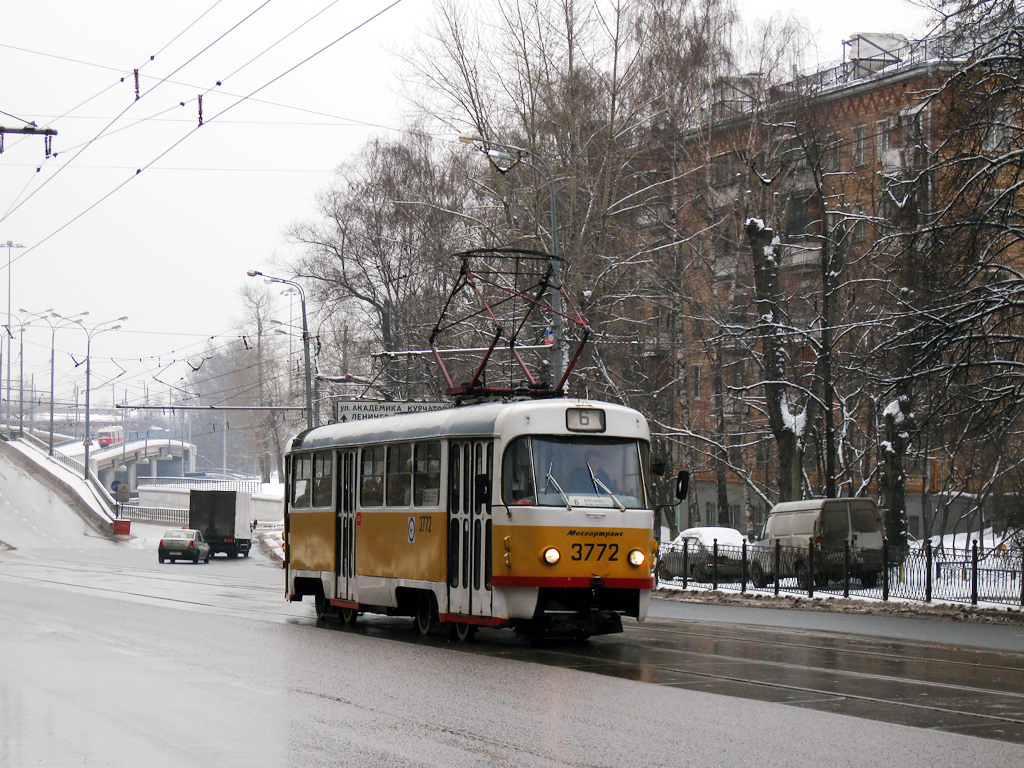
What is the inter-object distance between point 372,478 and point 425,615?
2.34 meters

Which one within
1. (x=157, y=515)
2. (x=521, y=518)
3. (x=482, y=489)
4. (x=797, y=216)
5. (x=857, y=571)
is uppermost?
(x=797, y=216)

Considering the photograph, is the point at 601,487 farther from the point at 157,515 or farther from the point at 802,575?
the point at 157,515

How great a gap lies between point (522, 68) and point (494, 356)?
310 inches

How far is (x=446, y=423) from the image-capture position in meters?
16.8

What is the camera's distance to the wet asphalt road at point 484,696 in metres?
8.43

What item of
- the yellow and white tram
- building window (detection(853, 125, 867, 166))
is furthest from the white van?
building window (detection(853, 125, 867, 166))

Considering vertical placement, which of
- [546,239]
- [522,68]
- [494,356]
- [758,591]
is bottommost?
[758,591]

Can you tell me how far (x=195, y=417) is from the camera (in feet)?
620

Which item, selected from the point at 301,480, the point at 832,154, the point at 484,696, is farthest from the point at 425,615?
the point at 832,154

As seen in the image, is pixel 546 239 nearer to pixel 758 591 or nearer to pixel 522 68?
pixel 522 68

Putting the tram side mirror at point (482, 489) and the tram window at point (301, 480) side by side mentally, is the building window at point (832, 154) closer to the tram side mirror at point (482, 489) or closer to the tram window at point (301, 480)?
the tram window at point (301, 480)

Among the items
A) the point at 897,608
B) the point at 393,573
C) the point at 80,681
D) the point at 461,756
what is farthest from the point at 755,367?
the point at 461,756

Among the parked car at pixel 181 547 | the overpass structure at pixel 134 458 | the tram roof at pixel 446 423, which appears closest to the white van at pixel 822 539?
the tram roof at pixel 446 423

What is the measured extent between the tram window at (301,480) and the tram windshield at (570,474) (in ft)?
21.3
